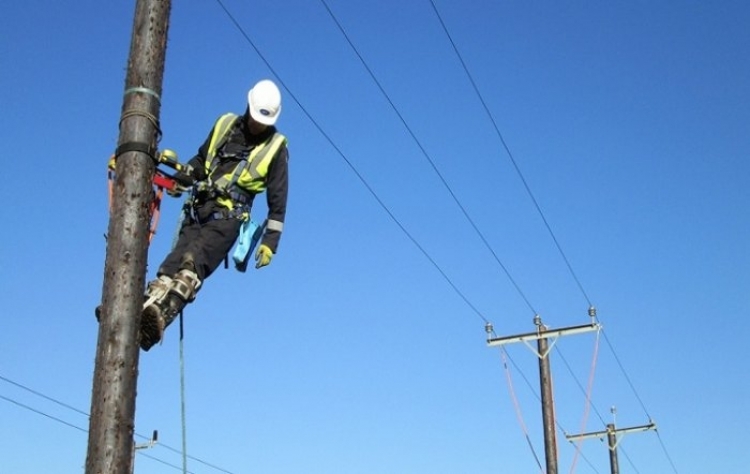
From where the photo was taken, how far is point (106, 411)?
13.5 ft

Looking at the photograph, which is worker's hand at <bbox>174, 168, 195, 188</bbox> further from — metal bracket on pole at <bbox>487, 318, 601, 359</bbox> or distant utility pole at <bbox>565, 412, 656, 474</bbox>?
distant utility pole at <bbox>565, 412, 656, 474</bbox>

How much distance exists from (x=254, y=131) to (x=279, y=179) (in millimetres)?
343

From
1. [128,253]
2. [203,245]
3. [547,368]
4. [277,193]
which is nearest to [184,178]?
[203,245]

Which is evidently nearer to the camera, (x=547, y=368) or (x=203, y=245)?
(x=203, y=245)

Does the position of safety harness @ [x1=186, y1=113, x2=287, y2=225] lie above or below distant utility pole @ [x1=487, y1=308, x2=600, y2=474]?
below

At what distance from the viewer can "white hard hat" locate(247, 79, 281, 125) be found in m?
6.01

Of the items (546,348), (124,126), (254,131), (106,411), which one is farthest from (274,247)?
(546,348)

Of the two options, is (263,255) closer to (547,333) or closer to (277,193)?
(277,193)

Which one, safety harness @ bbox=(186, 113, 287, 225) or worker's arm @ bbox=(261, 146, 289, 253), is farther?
worker's arm @ bbox=(261, 146, 289, 253)

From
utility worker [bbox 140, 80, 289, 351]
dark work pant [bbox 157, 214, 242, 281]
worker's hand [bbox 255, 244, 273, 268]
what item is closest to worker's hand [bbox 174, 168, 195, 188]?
utility worker [bbox 140, 80, 289, 351]

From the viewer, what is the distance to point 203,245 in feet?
18.9

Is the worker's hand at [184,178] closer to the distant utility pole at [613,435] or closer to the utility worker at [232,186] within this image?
the utility worker at [232,186]

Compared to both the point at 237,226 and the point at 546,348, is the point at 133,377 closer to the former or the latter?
the point at 237,226

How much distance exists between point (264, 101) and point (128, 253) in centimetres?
185
